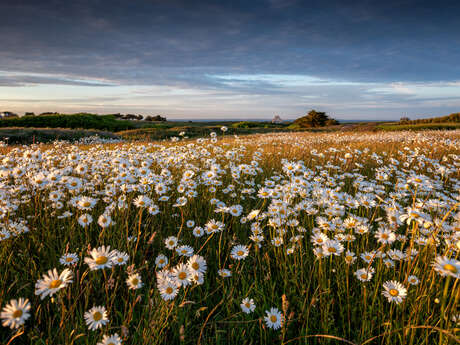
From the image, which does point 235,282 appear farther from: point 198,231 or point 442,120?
point 442,120

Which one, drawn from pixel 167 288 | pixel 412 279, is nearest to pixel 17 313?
pixel 167 288

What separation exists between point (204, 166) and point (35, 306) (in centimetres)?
384

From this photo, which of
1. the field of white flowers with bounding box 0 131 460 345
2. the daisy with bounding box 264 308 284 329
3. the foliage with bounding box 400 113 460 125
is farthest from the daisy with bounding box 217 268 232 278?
the foliage with bounding box 400 113 460 125

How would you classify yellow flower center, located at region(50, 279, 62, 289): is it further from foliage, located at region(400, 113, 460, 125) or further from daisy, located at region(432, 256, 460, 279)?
foliage, located at region(400, 113, 460, 125)

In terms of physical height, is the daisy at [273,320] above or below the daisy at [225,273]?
below

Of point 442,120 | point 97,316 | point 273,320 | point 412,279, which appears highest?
point 442,120

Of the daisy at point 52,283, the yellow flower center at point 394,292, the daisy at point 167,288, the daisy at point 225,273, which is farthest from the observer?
the daisy at point 225,273

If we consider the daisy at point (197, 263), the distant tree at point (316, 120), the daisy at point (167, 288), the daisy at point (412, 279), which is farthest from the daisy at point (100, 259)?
the distant tree at point (316, 120)

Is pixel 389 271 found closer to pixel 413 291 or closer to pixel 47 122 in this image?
pixel 413 291

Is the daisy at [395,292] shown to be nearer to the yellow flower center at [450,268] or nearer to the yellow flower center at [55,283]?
the yellow flower center at [450,268]

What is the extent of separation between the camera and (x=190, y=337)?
1.95m

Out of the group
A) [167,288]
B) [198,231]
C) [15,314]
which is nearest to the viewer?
[15,314]

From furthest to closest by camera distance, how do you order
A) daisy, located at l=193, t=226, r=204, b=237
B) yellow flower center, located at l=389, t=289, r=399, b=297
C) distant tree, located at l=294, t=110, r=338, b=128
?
distant tree, located at l=294, t=110, r=338, b=128
daisy, located at l=193, t=226, r=204, b=237
yellow flower center, located at l=389, t=289, r=399, b=297

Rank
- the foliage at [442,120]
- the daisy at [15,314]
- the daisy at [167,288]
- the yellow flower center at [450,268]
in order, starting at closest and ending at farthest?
the daisy at [15,314]
the yellow flower center at [450,268]
the daisy at [167,288]
the foliage at [442,120]
